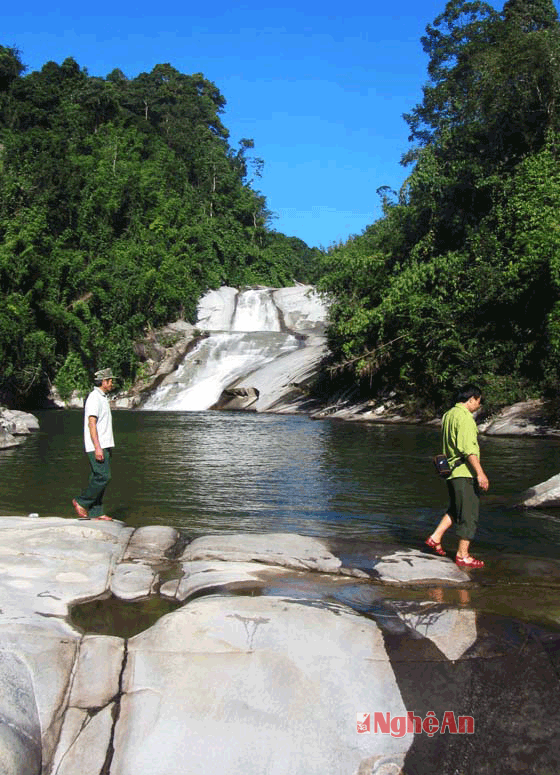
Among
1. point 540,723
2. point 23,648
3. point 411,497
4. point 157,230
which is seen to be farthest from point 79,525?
point 157,230

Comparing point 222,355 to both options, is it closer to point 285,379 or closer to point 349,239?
point 285,379

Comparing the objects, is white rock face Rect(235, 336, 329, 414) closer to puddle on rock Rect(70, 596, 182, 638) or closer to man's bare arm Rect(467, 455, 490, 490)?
man's bare arm Rect(467, 455, 490, 490)

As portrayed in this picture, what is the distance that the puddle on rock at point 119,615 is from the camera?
4.49 metres

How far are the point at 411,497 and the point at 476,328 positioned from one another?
11869 mm

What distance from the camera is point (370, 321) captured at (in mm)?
24016

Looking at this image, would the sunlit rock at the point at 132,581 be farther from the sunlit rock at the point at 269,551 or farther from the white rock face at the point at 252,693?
the white rock face at the point at 252,693

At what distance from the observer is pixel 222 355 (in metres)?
34.5

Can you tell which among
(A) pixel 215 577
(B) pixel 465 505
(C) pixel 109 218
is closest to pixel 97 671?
(A) pixel 215 577

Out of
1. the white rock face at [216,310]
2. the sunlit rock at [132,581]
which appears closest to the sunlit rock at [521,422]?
the sunlit rock at [132,581]

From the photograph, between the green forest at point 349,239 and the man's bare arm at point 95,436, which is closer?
the man's bare arm at point 95,436

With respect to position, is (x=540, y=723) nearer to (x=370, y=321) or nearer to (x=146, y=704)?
(x=146, y=704)

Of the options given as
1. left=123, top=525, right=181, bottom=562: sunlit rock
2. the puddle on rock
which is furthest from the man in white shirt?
the puddle on rock

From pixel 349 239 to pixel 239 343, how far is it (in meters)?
7.42

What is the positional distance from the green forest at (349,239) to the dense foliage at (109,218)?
13 cm
